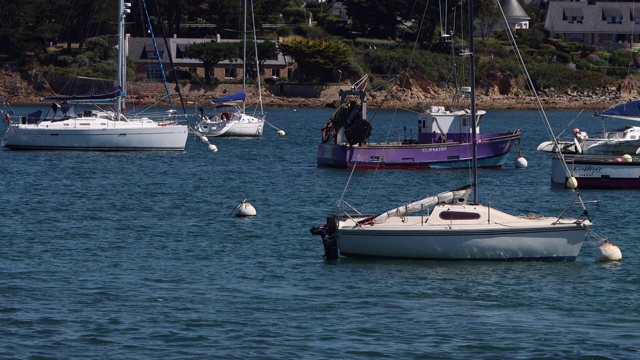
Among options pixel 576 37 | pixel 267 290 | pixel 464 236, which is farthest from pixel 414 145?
pixel 576 37

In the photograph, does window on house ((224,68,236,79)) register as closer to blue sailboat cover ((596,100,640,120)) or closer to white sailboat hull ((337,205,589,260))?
blue sailboat cover ((596,100,640,120))

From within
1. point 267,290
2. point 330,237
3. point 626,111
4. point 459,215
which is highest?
point 626,111

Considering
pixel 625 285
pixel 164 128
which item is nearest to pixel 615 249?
pixel 625 285

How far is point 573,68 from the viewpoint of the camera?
469 ft

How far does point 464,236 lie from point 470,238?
0.46 feet

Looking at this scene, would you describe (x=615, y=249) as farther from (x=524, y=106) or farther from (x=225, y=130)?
(x=524, y=106)

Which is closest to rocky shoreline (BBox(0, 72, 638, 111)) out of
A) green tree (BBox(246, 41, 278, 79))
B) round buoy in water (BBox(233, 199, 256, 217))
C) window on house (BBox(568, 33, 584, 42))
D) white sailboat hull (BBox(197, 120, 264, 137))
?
green tree (BBox(246, 41, 278, 79))

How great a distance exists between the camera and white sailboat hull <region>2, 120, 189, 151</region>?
61.1 meters

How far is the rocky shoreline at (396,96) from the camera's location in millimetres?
127000

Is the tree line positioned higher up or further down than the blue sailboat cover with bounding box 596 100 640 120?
higher up

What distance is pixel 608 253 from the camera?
3059 cm

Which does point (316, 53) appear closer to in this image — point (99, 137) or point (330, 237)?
point (99, 137)

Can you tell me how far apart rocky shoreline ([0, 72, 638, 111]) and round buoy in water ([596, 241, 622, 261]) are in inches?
3619

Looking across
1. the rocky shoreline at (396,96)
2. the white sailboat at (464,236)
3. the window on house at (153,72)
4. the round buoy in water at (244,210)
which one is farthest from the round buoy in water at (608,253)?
the window on house at (153,72)
